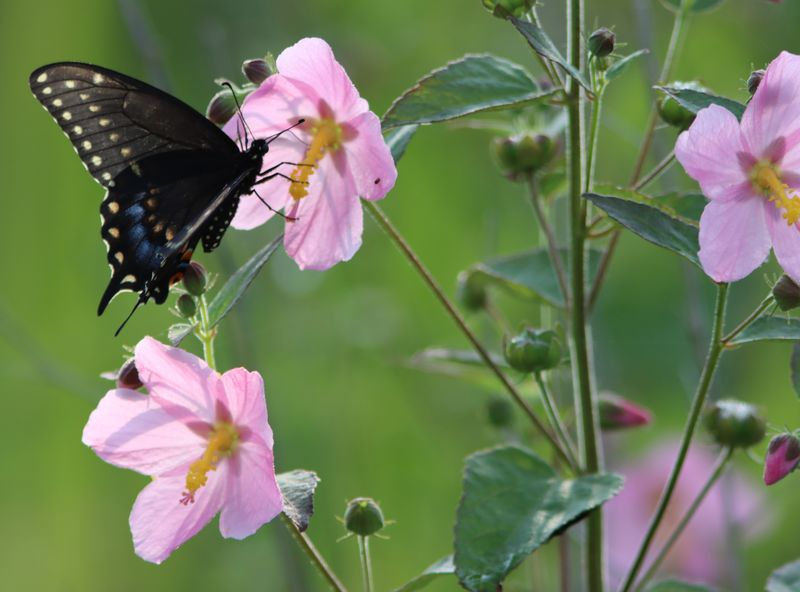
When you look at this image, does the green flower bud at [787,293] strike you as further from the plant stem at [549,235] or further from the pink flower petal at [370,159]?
the pink flower petal at [370,159]

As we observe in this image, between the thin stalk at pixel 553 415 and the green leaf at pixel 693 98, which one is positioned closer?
the green leaf at pixel 693 98

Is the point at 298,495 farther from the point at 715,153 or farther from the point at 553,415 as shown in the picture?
the point at 715,153

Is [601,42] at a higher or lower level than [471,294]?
higher

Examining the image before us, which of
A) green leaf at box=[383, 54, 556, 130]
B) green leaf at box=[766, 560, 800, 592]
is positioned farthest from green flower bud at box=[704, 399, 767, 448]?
green leaf at box=[383, 54, 556, 130]

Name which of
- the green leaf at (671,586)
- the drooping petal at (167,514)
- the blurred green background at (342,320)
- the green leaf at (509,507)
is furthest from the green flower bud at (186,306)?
the blurred green background at (342,320)

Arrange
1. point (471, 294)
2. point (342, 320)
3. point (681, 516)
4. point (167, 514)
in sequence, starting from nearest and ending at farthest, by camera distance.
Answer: point (167, 514)
point (471, 294)
point (681, 516)
point (342, 320)

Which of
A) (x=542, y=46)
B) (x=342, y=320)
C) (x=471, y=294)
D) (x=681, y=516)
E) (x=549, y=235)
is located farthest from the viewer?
(x=342, y=320)

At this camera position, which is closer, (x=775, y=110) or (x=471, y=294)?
(x=775, y=110)

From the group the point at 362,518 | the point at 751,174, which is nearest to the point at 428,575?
the point at 362,518
